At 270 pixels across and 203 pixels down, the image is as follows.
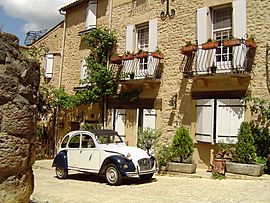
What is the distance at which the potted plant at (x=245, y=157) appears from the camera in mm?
9469

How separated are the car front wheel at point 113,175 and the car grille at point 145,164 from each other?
2.27ft

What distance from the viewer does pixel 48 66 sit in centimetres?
1995

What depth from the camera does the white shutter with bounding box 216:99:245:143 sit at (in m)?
10.9

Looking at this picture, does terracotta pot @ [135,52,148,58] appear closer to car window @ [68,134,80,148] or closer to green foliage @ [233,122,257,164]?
car window @ [68,134,80,148]

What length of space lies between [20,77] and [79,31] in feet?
49.2

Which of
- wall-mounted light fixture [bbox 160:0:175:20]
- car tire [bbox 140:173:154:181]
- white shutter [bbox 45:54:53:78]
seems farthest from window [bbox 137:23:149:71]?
white shutter [bbox 45:54:53:78]

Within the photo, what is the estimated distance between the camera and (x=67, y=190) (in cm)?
838

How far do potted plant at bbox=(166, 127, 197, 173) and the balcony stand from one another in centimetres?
297

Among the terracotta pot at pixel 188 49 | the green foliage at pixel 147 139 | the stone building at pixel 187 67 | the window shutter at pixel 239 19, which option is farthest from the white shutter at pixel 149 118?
the window shutter at pixel 239 19

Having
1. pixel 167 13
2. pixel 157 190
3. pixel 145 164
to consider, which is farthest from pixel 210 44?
pixel 157 190

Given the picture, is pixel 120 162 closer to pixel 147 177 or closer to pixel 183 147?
pixel 147 177

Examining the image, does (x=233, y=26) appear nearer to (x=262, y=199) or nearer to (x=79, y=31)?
(x=262, y=199)

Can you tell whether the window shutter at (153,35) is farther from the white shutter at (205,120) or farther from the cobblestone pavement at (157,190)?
the cobblestone pavement at (157,190)

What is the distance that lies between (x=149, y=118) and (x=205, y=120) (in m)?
2.87
